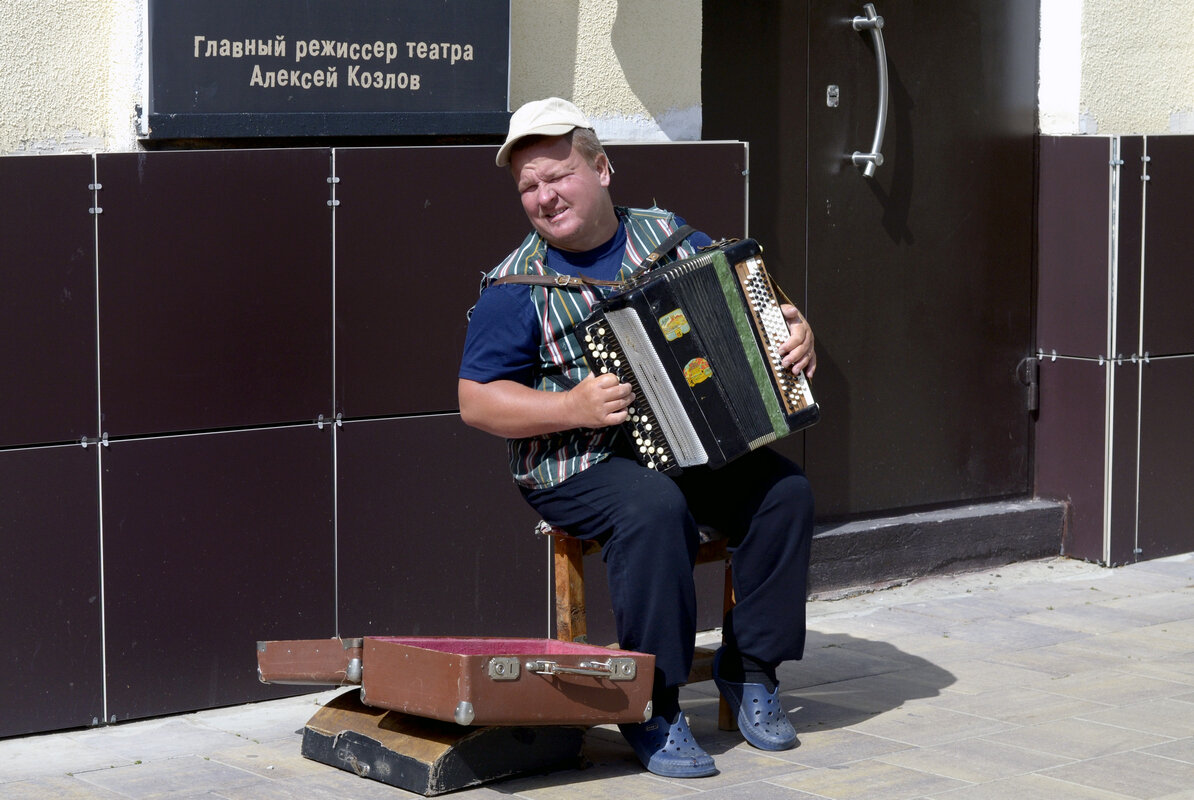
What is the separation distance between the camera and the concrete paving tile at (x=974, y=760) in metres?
4.05

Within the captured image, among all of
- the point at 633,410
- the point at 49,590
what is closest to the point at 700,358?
the point at 633,410

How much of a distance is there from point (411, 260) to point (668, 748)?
1.63 m

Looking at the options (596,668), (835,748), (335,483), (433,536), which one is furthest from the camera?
(433,536)

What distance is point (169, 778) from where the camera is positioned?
4.01 meters

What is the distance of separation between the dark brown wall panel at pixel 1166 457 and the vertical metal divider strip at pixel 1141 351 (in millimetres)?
17

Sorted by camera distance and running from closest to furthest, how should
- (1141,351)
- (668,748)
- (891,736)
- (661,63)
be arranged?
1. (668,748)
2. (891,736)
3. (661,63)
4. (1141,351)

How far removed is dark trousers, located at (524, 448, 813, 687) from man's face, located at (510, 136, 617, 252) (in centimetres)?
59

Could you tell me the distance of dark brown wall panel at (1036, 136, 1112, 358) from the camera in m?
6.44

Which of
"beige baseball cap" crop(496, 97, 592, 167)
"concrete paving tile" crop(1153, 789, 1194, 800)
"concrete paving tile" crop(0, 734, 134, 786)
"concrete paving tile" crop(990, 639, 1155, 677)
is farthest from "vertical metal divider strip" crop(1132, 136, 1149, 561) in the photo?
"concrete paving tile" crop(0, 734, 134, 786)

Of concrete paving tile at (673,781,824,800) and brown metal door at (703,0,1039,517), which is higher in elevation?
brown metal door at (703,0,1039,517)

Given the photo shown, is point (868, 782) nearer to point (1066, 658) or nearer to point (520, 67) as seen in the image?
point (1066, 658)

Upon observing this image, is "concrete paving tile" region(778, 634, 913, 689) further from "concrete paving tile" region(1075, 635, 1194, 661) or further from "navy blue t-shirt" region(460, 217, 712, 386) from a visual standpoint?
"navy blue t-shirt" region(460, 217, 712, 386)

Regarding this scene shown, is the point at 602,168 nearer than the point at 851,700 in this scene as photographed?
Yes

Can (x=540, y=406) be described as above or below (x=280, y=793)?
above
